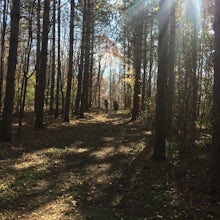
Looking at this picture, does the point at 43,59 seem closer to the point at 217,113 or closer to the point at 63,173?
the point at 63,173

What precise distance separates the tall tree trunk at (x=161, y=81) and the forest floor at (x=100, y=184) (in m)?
0.49

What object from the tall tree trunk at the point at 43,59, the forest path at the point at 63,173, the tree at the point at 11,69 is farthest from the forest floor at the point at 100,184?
the tall tree trunk at the point at 43,59

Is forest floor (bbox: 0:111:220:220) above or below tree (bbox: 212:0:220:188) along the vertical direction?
below

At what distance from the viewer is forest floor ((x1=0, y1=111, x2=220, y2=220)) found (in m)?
6.25

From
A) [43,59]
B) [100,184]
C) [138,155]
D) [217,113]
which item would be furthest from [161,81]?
[43,59]

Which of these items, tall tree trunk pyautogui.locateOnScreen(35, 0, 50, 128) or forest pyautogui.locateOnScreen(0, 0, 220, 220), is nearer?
forest pyautogui.locateOnScreen(0, 0, 220, 220)

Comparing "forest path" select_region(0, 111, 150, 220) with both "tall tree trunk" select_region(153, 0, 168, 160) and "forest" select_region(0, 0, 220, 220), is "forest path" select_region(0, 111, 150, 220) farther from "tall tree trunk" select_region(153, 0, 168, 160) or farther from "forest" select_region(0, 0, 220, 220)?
"tall tree trunk" select_region(153, 0, 168, 160)

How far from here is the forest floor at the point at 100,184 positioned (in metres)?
6.25

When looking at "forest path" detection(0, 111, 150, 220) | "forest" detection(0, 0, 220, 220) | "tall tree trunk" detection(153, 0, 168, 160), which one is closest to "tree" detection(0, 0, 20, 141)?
"forest" detection(0, 0, 220, 220)

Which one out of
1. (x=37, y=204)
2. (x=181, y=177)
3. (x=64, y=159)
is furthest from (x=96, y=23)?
(x=37, y=204)

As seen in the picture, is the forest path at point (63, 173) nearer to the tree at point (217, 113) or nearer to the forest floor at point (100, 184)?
the forest floor at point (100, 184)

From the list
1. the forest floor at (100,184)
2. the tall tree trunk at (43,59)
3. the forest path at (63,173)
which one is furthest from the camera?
the tall tree trunk at (43,59)

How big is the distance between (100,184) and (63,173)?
1.41 metres

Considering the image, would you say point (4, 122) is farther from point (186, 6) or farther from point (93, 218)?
point (186, 6)
